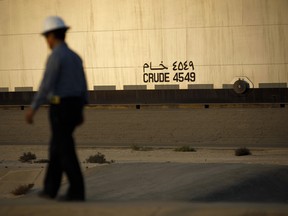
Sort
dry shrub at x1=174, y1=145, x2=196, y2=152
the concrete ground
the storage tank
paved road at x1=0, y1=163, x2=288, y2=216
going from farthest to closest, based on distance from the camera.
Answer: the storage tank
dry shrub at x1=174, y1=145, x2=196, y2=152
paved road at x1=0, y1=163, x2=288, y2=216
the concrete ground

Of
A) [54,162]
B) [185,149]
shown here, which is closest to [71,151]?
[54,162]

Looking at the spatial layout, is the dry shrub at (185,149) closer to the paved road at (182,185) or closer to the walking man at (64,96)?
the paved road at (182,185)

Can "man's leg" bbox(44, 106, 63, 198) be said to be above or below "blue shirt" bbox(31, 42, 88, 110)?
below

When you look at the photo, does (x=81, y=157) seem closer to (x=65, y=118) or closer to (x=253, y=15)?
(x=253, y=15)

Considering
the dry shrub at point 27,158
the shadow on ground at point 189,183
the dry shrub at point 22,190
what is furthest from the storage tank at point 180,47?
the dry shrub at point 22,190

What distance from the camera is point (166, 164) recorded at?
674 inches

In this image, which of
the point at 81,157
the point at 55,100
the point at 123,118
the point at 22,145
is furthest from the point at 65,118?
the point at 123,118

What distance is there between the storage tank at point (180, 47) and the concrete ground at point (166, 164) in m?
0.74

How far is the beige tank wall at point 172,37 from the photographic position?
2970cm

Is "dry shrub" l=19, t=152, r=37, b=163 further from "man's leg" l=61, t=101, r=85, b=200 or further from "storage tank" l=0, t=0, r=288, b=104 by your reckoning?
"man's leg" l=61, t=101, r=85, b=200

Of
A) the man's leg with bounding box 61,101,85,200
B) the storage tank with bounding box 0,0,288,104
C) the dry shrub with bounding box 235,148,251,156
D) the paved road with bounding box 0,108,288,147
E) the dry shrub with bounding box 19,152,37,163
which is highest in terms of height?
the storage tank with bounding box 0,0,288,104

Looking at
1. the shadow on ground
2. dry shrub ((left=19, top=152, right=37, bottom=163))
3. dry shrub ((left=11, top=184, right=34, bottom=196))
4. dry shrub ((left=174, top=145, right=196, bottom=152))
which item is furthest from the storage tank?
dry shrub ((left=11, top=184, right=34, bottom=196))

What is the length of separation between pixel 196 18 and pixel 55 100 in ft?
70.2

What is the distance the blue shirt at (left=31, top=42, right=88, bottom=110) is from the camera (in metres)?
8.84
